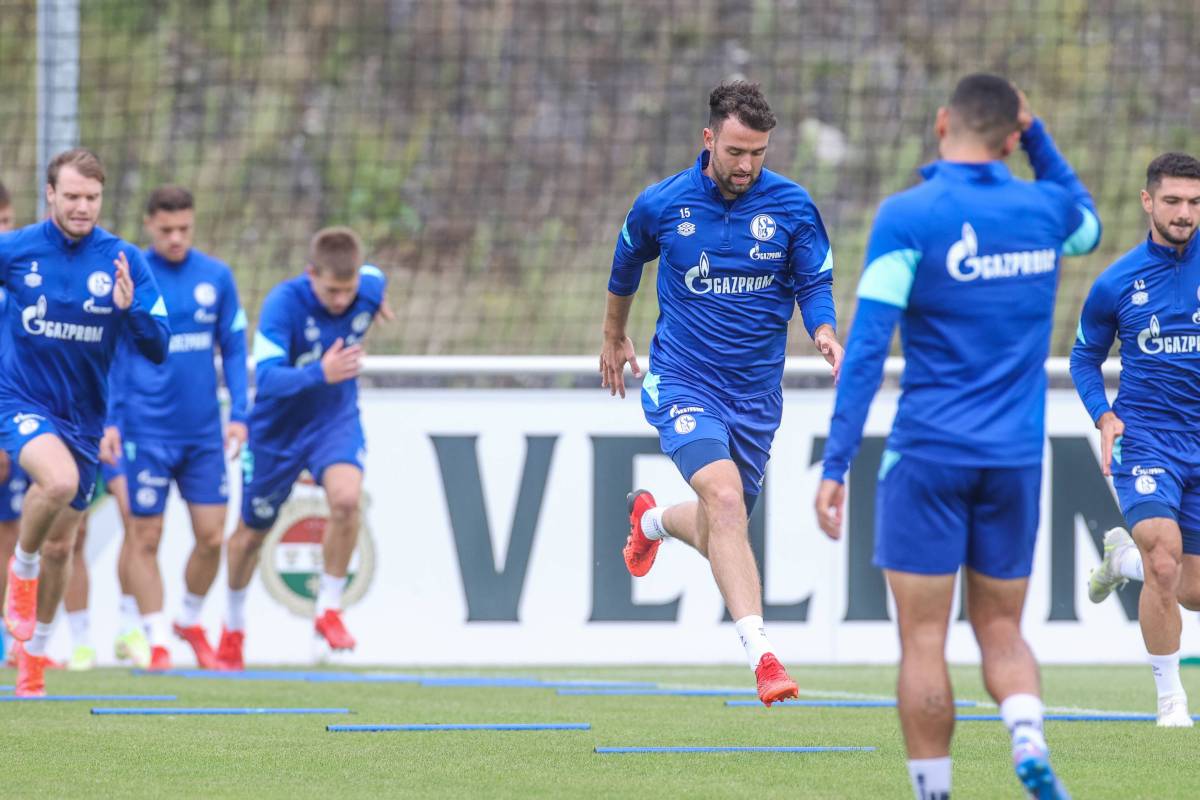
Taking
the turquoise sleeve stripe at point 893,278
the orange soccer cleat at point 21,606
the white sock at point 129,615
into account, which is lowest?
the white sock at point 129,615

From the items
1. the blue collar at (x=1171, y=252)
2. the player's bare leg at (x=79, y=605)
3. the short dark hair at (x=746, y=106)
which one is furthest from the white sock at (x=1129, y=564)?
the player's bare leg at (x=79, y=605)

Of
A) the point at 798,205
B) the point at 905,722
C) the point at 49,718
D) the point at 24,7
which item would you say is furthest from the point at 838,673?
the point at 24,7

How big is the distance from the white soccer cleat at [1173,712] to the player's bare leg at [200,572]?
5.69 metres

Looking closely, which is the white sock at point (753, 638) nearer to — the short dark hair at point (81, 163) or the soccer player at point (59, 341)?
the soccer player at point (59, 341)

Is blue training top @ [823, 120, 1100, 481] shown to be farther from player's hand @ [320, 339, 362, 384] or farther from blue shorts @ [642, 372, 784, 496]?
player's hand @ [320, 339, 362, 384]

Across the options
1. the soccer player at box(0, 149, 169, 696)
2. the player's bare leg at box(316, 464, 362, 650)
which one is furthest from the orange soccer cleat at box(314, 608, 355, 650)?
the soccer player at box(0, 149, 169, 696)

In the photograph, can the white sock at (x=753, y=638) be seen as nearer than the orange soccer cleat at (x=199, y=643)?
Yes

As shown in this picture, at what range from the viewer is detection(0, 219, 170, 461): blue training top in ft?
28.4

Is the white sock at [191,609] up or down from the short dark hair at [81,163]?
down

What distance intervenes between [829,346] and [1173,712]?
221 cm

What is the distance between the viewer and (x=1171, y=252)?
303 inches

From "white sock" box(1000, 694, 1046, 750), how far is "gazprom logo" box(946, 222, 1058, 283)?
1.09 m

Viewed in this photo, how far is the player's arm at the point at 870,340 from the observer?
4781 millimetres

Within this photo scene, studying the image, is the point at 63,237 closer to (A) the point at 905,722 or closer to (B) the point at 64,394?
(B) the point at 64,394
